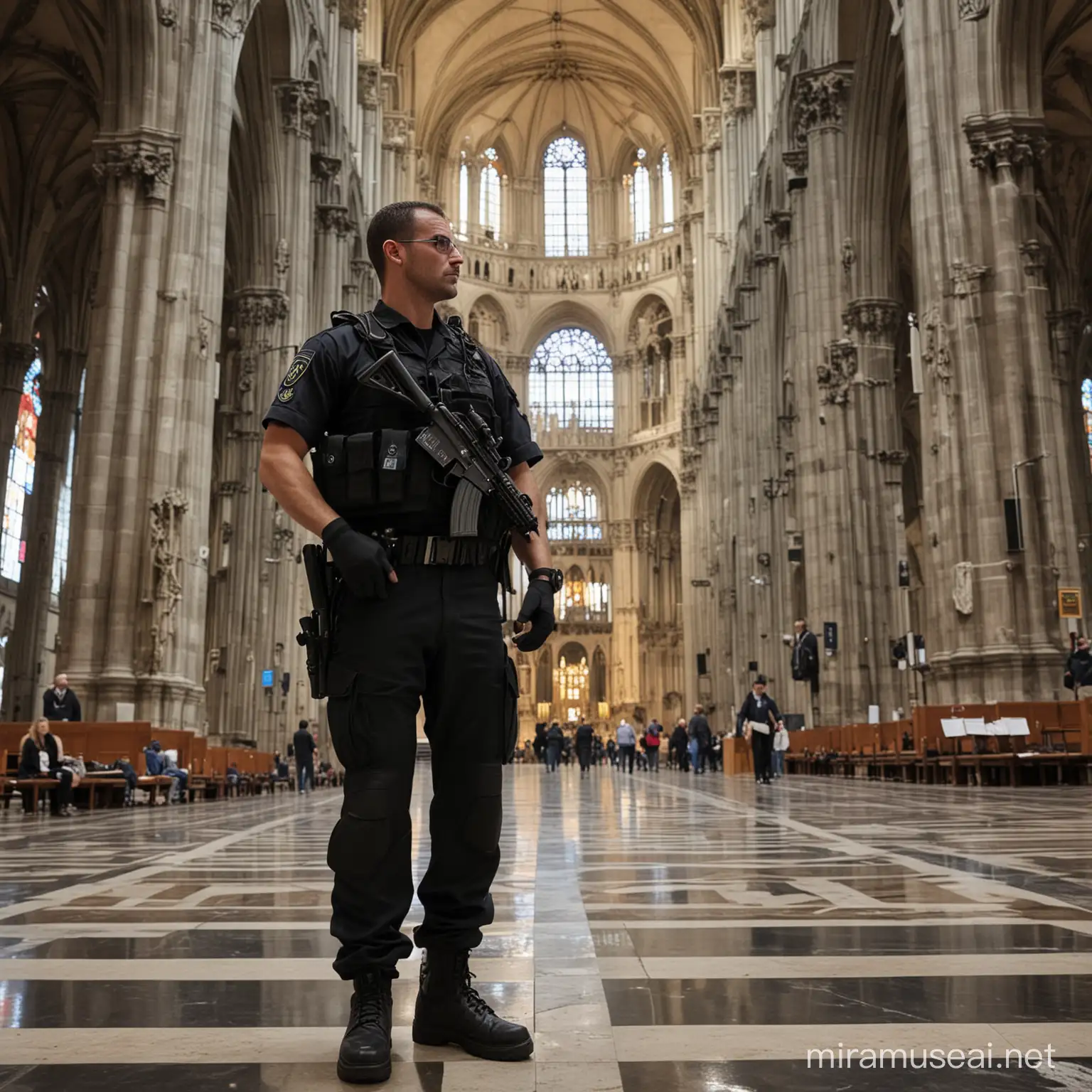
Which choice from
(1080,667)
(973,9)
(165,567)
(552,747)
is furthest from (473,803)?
(552,747)

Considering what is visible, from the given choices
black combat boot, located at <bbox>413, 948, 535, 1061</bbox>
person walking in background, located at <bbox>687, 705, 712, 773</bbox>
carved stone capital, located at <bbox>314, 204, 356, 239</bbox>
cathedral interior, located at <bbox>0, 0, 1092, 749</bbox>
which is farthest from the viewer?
carved stone capital, located at <bbox>314, 204, 356, 239</bbox>

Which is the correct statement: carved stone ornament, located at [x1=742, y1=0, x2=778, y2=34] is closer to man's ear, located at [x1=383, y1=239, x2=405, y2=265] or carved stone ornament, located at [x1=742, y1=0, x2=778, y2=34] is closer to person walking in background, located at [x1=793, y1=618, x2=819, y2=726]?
person walking in background, located at [x1=793, y1=618, x2=819, y2=726]

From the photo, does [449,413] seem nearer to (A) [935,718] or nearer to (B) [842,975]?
(B) [842,975]

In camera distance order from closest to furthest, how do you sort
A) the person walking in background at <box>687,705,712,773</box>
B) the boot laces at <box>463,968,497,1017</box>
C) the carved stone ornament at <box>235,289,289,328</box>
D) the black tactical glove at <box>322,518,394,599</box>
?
the boot laces at <box>463,968,497,1017</box> < the black tactical glove at <box>322,518,394,599</box> < the carved stone ornament at <box>235,289,289,328</box> < the person walking in background at <box>687,705,712,773</box>

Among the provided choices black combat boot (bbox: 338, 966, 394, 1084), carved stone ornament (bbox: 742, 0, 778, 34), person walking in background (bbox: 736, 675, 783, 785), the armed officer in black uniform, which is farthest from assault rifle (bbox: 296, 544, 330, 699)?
carved stone ornament (bbox: 742, 0, 778, 34)

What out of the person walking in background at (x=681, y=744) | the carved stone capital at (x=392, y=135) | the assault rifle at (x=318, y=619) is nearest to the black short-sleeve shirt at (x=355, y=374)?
the assault rifle at (x=318, y=619)

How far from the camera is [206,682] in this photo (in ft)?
87.8

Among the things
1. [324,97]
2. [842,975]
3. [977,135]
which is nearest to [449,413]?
[842,975]

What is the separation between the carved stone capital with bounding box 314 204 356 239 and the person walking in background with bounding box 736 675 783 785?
752 inches

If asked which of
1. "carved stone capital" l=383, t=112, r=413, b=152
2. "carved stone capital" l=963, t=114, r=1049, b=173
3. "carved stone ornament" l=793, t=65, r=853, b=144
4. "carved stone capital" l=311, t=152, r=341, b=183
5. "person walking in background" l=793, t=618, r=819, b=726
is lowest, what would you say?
"person walking in background" l=793, t=618, r=819, b=726

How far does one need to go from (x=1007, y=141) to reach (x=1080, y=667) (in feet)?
25.4

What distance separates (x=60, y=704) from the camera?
1583 cm

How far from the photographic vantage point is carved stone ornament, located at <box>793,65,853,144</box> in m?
25.6

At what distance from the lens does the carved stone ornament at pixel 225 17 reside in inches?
813
